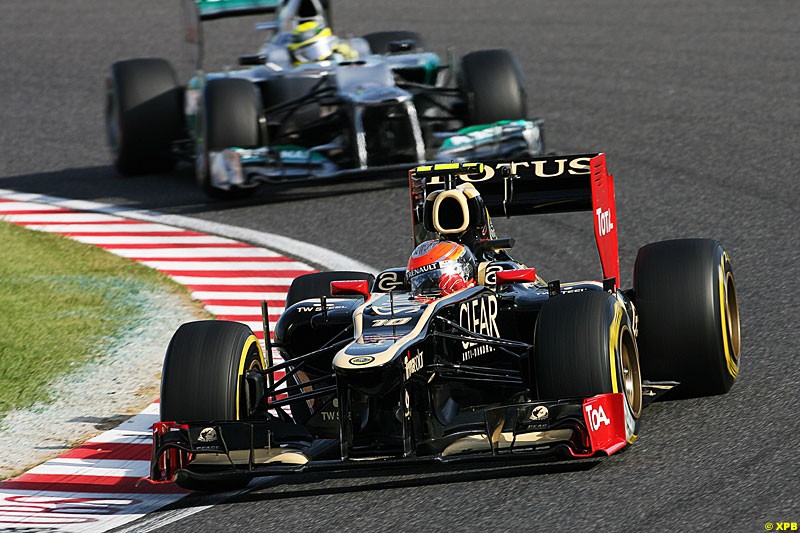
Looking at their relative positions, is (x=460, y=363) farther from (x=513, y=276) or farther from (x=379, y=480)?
(x=379, y=480)

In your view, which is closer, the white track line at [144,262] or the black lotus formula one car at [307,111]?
the white track line at [144,262]

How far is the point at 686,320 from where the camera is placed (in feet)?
24.7

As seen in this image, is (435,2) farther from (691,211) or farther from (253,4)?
(691,211)

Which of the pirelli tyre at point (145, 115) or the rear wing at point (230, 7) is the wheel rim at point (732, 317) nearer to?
the rear wing at point (230, 7)

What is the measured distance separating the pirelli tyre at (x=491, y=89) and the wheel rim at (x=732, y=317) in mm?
5998

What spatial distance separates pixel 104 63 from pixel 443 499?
630 inches

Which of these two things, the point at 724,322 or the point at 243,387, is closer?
the point at 243,387

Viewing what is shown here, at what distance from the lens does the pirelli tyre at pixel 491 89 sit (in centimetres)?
1385

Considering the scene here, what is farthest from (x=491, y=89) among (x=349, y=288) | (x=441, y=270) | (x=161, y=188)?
(x=441, y=270)

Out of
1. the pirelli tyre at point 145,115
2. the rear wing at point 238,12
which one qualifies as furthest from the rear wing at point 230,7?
the pirelli tyre at point 145,115

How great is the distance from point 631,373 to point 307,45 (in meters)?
8.41

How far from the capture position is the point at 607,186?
8.27 meters

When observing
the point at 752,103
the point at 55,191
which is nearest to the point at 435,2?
the point at 752,103

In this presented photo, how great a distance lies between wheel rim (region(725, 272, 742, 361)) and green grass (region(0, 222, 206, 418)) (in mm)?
3771
